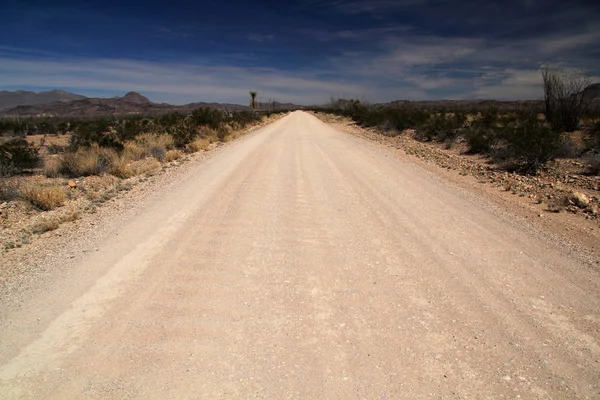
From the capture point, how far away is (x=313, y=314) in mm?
3643

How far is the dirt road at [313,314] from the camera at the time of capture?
9.21 ft

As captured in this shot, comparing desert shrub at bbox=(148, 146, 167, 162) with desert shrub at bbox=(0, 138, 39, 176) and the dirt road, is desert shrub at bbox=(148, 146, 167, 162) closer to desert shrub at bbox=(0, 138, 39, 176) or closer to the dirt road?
desert shrub at bbox=(0, 138, 39, 176)

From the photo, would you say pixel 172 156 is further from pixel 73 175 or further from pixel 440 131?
pixel 440 131

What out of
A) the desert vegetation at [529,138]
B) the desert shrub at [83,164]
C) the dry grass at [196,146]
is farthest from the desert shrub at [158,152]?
the desert vegetation at [529,138]

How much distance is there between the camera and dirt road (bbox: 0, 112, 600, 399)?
2.81 meters

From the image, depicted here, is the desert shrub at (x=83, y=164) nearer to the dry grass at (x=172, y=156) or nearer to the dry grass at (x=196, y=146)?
the dry grass at (x=172, y=156)

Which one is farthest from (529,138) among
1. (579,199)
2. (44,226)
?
(44,226)

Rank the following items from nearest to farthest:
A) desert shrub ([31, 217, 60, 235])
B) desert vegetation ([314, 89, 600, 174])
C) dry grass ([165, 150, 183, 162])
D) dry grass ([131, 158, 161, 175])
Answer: desert shrub ([31, 217, 60, 235]), desert vegetation ([314, 89, 600, 174]), dry grass ([131, 158, 161, 175]), dry grass ([165, 150, 183, 162])

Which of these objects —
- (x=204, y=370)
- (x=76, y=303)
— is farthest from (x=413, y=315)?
(x=76, y=303)

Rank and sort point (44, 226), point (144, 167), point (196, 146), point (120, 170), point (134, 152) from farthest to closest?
point (196, 146) < point (134, 152) < point (144, 167) < point (120, 170) < point (44, 226)

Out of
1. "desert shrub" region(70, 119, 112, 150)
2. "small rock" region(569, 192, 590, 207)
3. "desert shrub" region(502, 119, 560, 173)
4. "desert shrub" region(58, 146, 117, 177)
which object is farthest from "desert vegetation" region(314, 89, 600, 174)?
"desert shrub" region(70, 119, 112, 150)

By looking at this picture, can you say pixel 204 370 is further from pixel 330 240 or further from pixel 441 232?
pixel 441 232

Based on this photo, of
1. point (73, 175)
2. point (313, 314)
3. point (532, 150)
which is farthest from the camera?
point (73, 175)

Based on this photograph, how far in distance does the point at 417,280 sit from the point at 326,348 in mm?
1675
